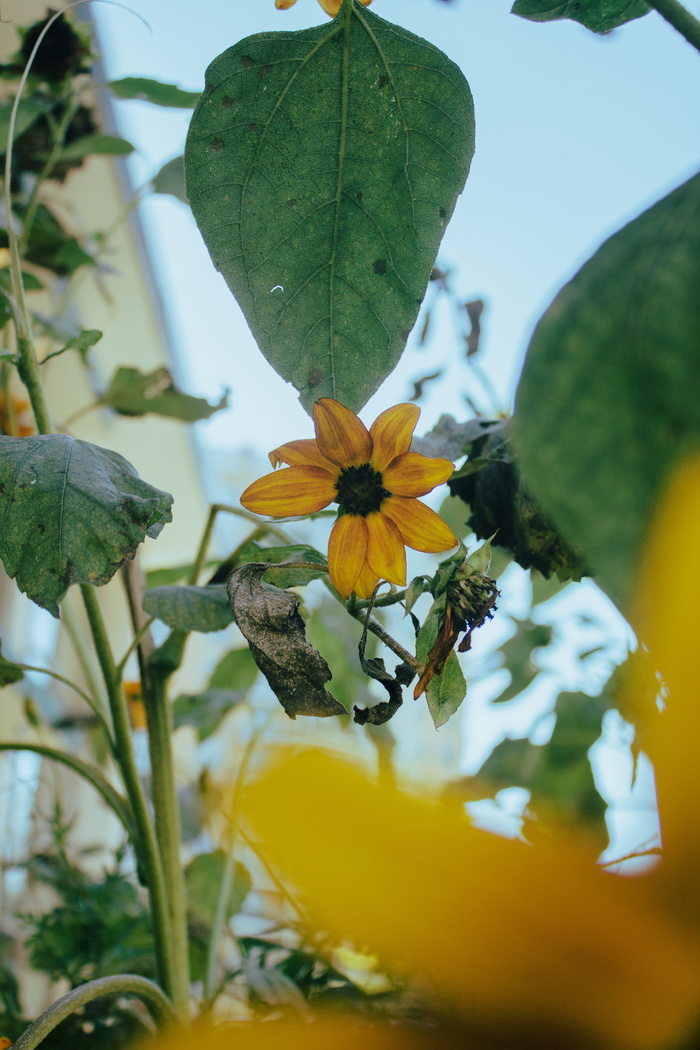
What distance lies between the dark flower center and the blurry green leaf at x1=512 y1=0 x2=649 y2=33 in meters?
0.15

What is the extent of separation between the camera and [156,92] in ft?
1.74

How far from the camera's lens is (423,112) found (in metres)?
0.23

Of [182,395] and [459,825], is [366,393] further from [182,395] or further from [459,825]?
[182,395]

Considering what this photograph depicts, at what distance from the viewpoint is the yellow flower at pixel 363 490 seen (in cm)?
22

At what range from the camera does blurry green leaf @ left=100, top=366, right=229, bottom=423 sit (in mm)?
475

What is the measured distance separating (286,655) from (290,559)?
5 cm

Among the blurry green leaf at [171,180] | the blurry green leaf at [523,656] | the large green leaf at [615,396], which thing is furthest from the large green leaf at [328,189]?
the blurry green leaf at [523,656]

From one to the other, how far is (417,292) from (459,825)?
0.54ft

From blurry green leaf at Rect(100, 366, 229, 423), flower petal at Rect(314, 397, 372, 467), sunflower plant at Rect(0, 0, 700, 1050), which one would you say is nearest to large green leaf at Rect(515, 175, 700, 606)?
sunflower plant at Rect(0, 0, 700, 1050)

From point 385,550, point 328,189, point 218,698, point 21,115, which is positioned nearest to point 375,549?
point 385,550

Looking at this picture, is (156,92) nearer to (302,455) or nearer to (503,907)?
(302,455)

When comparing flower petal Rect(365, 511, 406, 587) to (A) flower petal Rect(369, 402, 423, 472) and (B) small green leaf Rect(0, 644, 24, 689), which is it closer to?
(A) flower petal Rect(369, 402, 423, 472)

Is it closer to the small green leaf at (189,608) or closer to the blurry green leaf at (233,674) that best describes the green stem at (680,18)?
the small green leaf at (189,608)

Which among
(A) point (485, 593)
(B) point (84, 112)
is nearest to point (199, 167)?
(A) point (485, 593)
